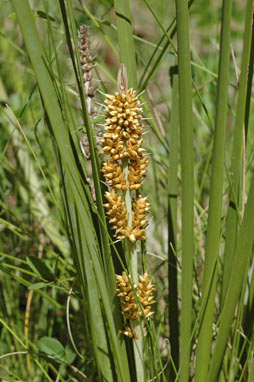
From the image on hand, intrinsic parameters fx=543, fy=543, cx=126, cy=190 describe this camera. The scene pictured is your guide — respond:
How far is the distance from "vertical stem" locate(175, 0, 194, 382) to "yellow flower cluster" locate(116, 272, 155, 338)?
47 millimetres

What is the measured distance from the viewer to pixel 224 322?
0.68 meters

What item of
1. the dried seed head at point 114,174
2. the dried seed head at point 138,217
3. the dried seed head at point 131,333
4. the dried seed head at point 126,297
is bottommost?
the dried seed head at point 131,333

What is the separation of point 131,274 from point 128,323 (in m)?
0.10

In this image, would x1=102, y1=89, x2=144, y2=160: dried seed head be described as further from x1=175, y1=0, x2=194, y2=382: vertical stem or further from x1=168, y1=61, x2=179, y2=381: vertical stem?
x1=168, y1=61, x2=179, y2=381: vertical stem

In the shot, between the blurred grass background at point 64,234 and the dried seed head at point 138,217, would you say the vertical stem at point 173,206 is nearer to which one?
the blurred grass background at point 64,234

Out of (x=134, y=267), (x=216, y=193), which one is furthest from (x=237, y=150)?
(x=134, y=267)

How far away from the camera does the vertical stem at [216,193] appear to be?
0.64 meters

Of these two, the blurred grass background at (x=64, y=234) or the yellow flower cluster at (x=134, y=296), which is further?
the blurred grass background at (x=64, y=234)

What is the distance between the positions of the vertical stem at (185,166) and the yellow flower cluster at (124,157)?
50 millimetres

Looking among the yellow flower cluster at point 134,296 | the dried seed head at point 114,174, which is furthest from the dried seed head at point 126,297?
the dried seed head at point 114,174

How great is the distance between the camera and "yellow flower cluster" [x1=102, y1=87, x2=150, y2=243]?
629 millimetres

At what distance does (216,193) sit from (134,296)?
0.55ft

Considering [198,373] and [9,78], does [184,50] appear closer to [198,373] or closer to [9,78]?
[198,373]

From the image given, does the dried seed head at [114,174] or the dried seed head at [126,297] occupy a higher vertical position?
the dried seed head at [114,174]
